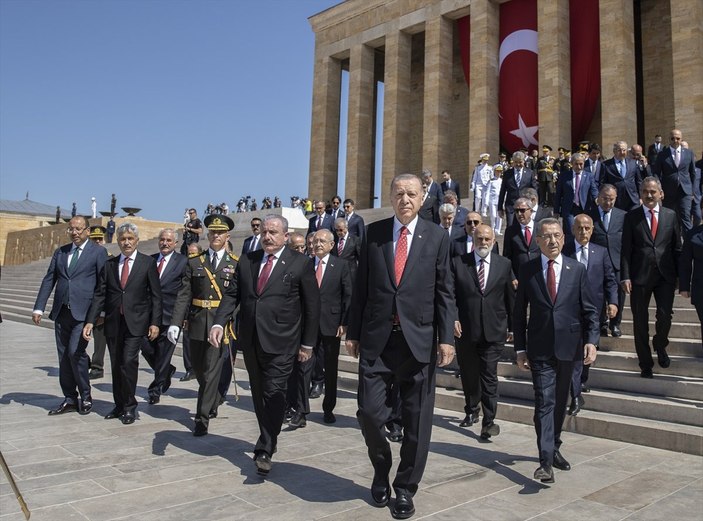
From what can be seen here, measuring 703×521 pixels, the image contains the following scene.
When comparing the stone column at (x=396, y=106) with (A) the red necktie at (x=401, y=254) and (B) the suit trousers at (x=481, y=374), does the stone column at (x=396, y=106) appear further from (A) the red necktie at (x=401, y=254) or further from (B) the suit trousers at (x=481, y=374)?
(A) the red necktie at (x=401, y=254)

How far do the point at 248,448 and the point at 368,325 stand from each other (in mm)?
Answer: 1931

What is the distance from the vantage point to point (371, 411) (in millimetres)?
3566

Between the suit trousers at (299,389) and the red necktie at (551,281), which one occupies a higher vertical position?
the red necktie at (551,281)

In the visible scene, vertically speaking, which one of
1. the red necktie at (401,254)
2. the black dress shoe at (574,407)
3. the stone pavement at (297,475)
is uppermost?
the red necktie at (401,254)

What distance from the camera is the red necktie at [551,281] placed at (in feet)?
14.5

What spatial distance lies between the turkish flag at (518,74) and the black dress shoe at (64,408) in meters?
20.6

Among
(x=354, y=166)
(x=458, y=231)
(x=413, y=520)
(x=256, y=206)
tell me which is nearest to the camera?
(x=413, y=520)

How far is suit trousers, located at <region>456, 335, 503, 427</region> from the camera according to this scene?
538 centimetres

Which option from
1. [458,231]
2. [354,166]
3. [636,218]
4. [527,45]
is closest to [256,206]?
[354,166]

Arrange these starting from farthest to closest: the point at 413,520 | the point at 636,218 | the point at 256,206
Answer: the point at 256,206
the point at 636,218
the point at 413,520

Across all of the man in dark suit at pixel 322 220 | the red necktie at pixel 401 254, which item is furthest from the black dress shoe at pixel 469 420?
the man in dark suit at pixel 322 220

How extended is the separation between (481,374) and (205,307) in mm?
2629

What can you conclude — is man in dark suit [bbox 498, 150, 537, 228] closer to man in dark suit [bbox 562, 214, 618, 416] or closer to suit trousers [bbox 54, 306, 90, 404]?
man in dark suit [bbox 562, 214, 618, 416]

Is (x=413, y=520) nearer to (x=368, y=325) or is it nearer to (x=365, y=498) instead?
(x=365, y=498)
